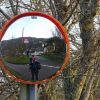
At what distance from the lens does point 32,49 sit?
2627 mm

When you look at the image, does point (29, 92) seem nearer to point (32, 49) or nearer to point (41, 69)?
point (41, 69)

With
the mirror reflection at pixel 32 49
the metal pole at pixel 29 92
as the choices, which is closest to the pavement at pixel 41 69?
the mirror reflection at pixel 32 49

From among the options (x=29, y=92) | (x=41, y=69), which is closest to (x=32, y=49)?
(x=41, y=69)

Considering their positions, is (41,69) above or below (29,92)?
above

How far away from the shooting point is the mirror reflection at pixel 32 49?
2580mm

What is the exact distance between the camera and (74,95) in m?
7.05

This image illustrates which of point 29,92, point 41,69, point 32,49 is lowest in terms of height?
point 29,92

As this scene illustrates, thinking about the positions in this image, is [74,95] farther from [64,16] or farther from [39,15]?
[39,15]

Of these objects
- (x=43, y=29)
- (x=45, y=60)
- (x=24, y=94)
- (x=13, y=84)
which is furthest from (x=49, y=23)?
(x=13, y=84)

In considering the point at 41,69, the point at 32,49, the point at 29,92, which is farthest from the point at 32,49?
the point at 29,92

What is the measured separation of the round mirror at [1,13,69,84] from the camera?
258 centimetres

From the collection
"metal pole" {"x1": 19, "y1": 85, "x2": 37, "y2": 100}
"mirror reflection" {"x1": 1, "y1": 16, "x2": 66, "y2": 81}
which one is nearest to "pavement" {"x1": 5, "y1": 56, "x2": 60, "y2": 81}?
"mirror reflection" {"x1": 1, "y1": 16, "x2": 66, "y2": 81}

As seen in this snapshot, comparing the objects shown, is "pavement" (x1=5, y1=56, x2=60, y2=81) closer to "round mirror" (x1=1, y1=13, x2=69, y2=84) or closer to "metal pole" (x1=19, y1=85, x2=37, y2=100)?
"round mirror" (x1=1, y1=13, x2=69, y2=84)

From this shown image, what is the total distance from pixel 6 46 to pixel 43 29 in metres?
0.29
